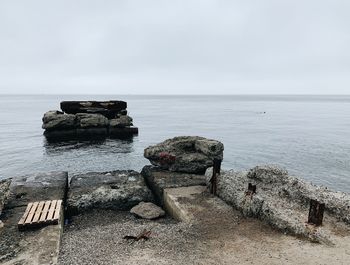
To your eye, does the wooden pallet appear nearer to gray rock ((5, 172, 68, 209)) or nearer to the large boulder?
gray rock ((5, 172, 68, 209))

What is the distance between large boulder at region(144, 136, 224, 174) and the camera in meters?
19.0

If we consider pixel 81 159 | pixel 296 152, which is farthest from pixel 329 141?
pixel 81 159

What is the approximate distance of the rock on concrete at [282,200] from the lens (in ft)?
36.9

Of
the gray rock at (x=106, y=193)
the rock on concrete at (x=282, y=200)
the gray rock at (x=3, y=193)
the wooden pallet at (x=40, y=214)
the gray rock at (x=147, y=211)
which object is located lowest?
the gray rock at (x=147, y=211)

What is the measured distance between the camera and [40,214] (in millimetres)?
12695

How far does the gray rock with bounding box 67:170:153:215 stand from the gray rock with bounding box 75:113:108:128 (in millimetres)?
36116

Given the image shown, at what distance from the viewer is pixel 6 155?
1502 inches

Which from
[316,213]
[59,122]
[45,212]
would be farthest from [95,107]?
[316,213]

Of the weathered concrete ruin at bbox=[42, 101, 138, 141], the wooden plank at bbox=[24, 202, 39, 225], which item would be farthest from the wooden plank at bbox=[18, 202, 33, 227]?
the weathered concrete ruin at bbox=[42, 101, 138, 141]

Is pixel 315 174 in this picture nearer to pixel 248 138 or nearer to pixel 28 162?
pixel 248 138

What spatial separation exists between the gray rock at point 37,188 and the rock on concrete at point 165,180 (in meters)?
4.84

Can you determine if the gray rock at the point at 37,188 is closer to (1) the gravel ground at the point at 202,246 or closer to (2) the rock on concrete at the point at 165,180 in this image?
(1) the gravel ground at the point at 202,246

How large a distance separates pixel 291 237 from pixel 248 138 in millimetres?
41480

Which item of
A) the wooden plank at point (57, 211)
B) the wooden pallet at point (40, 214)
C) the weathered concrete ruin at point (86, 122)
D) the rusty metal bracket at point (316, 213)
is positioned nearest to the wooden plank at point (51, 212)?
the wooden pallet at point (40, 214)
